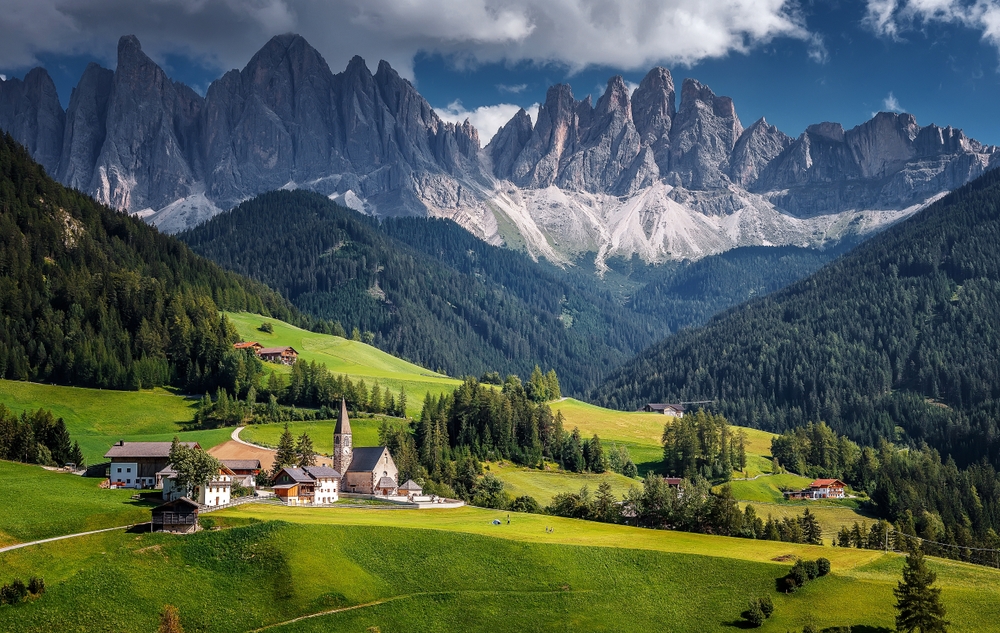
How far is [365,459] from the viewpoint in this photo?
13550cm

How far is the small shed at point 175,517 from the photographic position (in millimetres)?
90438

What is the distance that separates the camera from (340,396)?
7318 inches

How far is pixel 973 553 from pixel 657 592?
6817 cm

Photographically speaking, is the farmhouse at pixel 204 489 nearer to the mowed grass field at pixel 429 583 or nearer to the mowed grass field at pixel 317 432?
the mowed grass field at pixel 429 583

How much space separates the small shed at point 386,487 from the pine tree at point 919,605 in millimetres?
70006

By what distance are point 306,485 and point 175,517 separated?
31.3 metres

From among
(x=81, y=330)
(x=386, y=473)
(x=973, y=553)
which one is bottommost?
(x=973, y=553)

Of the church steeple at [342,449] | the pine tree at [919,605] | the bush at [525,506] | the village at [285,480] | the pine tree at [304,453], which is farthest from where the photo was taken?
the church steeple at [342,449]

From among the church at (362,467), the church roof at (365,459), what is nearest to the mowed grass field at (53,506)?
the church at (362,467)

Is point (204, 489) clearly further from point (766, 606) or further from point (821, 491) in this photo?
point (821, 491)

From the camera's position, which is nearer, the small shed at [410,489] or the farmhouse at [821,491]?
the small shed at [410,489]

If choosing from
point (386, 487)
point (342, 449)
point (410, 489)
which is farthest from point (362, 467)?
point (410, 489)

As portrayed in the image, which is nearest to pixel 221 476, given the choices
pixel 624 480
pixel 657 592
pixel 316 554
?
pixel 316 554

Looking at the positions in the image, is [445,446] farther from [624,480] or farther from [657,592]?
[657,592]
